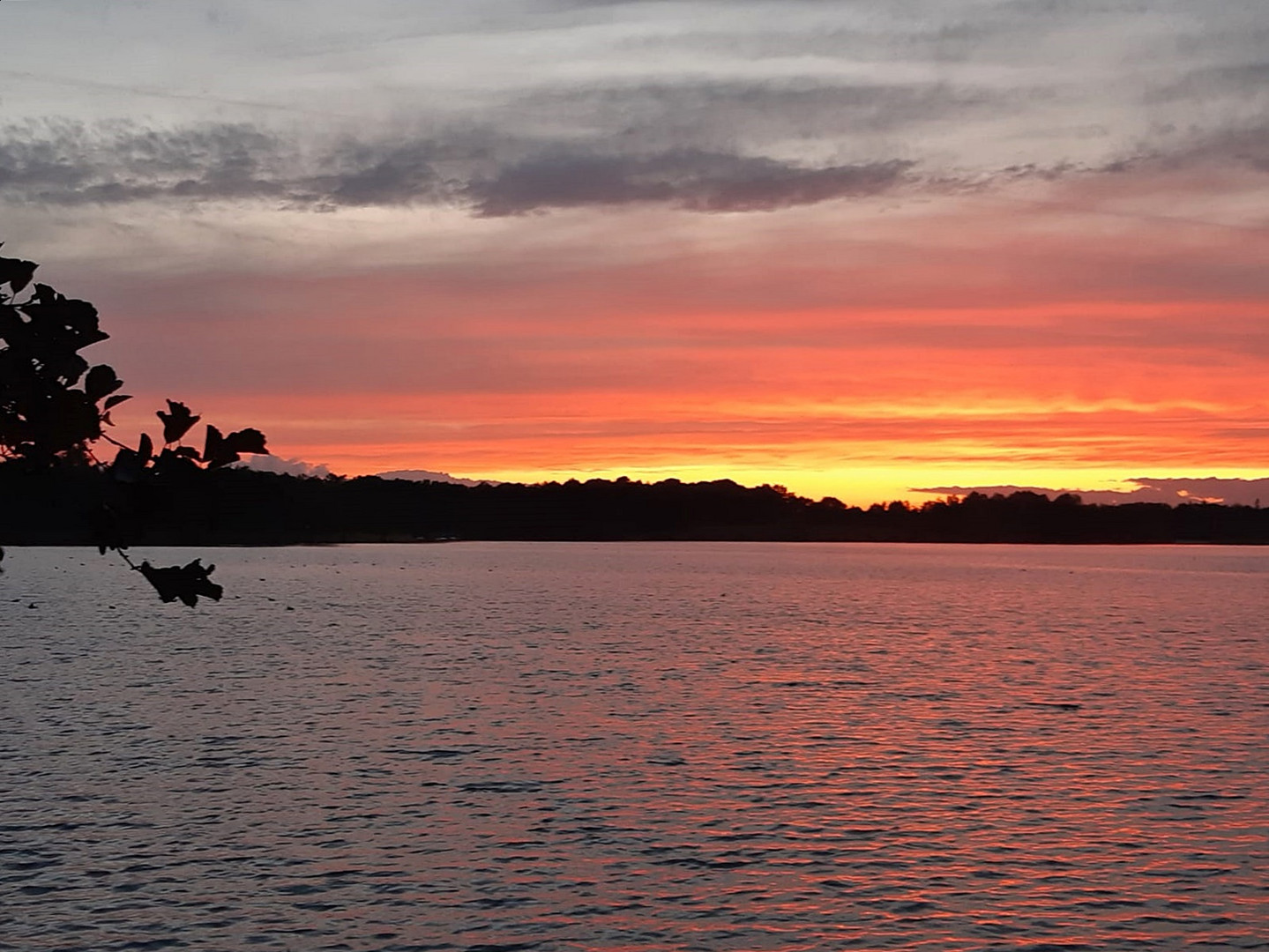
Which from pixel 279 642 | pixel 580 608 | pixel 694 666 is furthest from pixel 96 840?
pixel 580 608

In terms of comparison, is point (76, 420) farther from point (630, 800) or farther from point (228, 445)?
point (630, 800)

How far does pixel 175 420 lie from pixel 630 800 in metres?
25.1

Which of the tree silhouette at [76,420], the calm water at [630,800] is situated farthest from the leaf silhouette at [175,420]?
the calm water at [630,800]

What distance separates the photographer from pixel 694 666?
67.4 meters

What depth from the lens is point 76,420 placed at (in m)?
9.12

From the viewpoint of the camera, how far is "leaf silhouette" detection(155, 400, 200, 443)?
29.1 feet

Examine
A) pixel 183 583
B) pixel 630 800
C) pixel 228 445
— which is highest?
pixel 228 445

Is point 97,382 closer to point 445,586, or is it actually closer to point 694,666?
point 694,666

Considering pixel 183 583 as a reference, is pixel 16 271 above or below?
above

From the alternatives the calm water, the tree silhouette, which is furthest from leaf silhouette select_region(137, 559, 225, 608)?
the calm water

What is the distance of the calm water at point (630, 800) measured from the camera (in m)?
22.8

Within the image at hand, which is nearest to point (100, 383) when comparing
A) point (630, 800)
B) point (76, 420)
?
point (76, 420)

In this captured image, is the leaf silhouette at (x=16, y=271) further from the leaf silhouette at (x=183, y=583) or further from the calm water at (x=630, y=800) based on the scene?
the calm water at (x=630, y=800)

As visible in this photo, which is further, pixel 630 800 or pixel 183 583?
pixel 630 800
